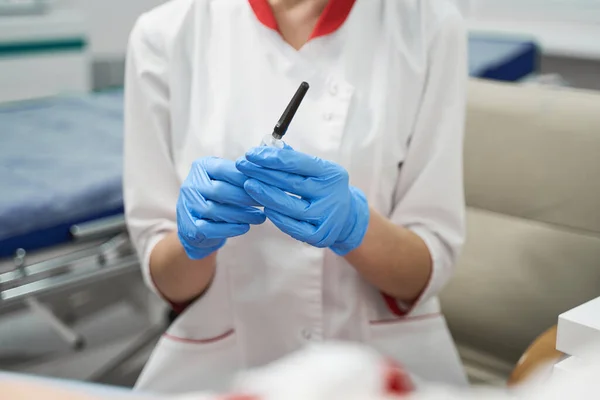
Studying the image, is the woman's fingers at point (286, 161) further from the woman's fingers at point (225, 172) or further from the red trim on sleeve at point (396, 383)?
the red trim on sleeve at point (396, 383)

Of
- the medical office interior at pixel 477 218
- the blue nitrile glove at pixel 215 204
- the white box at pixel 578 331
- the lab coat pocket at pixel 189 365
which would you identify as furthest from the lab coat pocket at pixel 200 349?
the white box at pixel 578 331

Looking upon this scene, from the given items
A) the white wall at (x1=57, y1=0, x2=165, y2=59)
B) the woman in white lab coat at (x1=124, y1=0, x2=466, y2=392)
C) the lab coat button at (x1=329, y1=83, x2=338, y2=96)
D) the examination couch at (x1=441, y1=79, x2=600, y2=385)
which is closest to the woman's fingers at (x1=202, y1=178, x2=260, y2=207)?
the woman in white lab coat at (x1=124, y1=0, x2=466, y2=392)

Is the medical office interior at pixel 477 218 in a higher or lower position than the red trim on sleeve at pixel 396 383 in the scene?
lower

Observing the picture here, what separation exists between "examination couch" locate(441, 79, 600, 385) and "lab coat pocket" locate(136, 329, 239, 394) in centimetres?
52

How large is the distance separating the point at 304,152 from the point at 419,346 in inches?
13.8

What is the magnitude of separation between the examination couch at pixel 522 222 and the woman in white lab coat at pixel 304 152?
31 cm

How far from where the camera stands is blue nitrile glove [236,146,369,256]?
840 mm

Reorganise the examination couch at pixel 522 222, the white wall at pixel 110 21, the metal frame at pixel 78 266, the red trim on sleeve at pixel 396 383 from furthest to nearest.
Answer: the white wall at pixel 110 21 → the metal frame at pixel 78 266 → the examination couch at pixel 522 222 → the red trim on sleeve at pixel 396 383

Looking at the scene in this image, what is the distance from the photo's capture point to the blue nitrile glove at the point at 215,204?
889mm

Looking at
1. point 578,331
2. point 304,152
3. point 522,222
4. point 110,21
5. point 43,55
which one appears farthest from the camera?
point 110,21

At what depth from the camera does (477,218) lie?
4.87 feet

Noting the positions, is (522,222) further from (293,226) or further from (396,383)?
(396,383)

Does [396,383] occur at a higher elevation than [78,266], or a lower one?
higher

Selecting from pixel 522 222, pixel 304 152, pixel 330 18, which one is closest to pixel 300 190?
pixel 304 152
